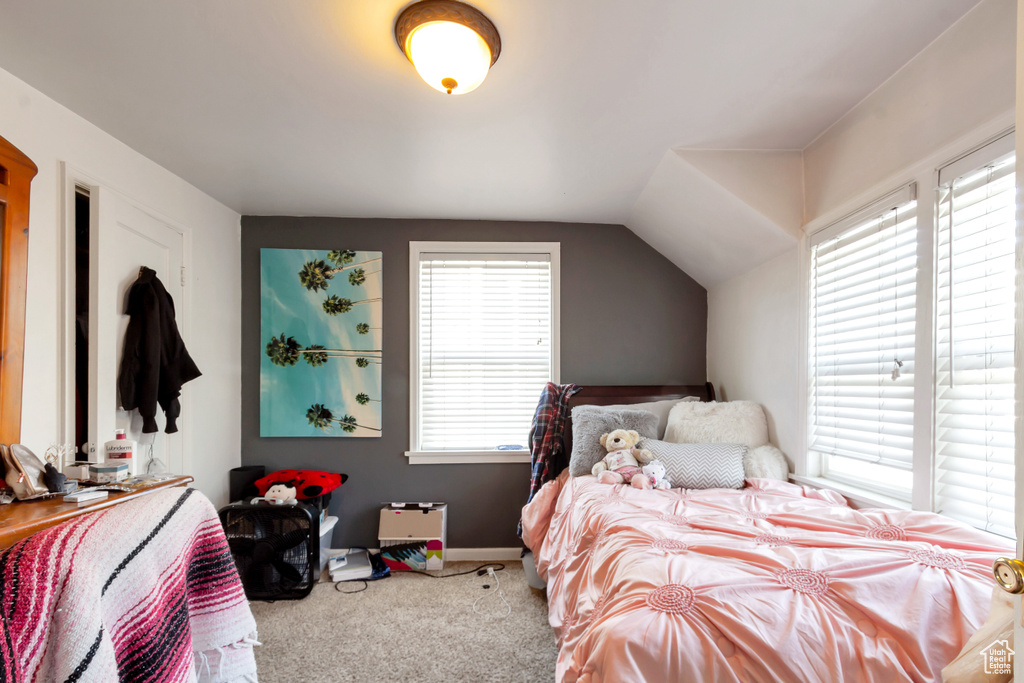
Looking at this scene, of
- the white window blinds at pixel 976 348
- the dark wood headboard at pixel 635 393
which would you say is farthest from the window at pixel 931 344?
the dark wood headboard at pixel 635 393

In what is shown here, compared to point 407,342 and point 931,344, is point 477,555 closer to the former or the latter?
point 407,342

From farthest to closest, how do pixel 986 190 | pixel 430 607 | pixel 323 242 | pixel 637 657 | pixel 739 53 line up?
pixel 323 242 → pixel 430 607 → pixel 739 53 → pixel 986 190 → pixel 637 657

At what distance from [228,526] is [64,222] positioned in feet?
5.56

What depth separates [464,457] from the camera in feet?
11.5

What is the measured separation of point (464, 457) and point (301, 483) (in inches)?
40.3

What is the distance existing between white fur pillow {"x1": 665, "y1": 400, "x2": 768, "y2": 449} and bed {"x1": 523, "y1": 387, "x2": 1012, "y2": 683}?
0.88 meters

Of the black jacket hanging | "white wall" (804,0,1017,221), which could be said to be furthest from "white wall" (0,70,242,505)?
"white wall" (804,0,1017,221)

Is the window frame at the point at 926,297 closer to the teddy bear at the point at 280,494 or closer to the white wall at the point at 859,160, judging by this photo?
the white wall at the point at 859,160

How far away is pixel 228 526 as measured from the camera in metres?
2.83

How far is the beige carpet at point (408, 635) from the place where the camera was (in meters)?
2.15

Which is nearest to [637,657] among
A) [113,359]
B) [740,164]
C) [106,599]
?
[106,599]

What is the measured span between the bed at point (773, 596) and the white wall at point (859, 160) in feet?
3.37

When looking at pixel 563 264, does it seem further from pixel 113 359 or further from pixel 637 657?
pixel 637 657

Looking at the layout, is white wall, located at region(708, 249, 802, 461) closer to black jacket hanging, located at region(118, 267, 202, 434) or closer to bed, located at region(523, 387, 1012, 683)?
bed, located at region(523, 387, 1012, 683)
